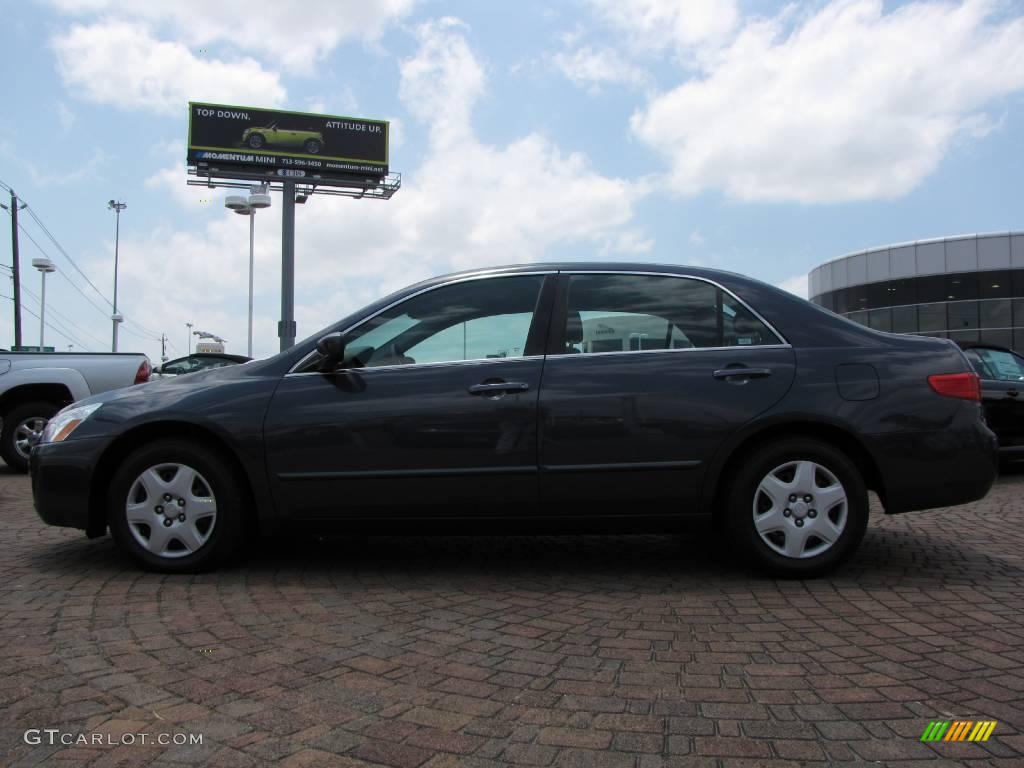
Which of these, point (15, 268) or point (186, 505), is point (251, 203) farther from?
point (186, 505)

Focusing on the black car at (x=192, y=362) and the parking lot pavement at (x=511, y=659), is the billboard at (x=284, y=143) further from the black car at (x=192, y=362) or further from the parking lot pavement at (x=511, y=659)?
the parking lot pavement at (x=511, y=659)

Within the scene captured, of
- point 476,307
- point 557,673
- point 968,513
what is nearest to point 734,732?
point 557,673

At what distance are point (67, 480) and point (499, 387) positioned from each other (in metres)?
2.33

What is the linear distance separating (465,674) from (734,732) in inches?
37.0

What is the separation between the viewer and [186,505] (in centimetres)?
407

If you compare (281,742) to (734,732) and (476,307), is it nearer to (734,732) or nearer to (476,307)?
(734,732)

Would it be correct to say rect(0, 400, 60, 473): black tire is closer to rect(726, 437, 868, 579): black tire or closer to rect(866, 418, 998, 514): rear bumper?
rect(726, 437, 868, 579): black tire

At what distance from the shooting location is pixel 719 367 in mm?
4008

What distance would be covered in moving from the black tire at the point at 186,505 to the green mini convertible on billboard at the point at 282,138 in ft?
119

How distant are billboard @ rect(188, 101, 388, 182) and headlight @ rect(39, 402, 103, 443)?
35530 millimetres

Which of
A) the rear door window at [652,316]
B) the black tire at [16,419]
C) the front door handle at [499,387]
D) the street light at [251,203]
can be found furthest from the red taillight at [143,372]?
the street light at [251,203]

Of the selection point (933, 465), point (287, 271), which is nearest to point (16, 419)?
point (933, 465)

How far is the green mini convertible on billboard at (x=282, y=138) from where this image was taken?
121ft

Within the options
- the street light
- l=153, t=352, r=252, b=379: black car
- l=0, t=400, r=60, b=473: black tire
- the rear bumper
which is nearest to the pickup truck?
l=0, t=400, r=60, b=473: black tire
